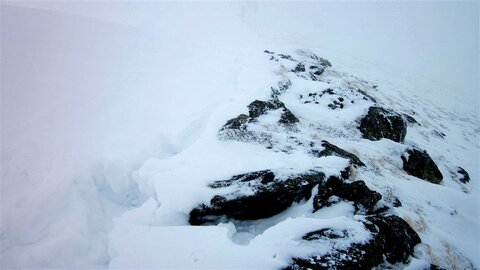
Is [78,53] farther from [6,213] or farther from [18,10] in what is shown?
[6,213]

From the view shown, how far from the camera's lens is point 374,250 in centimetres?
467

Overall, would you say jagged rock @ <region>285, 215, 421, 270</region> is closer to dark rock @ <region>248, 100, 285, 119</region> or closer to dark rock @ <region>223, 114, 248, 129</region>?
dark rock @ <region>223, 114, 248, 129</region>

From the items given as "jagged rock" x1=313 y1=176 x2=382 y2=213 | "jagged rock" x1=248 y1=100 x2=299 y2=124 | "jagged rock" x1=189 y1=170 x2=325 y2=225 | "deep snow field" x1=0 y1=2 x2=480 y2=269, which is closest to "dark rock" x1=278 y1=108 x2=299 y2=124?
"jagged rock" x1=248 y1=100 x2=299 y2=124

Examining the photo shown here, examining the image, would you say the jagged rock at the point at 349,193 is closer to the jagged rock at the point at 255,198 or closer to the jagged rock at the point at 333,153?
the jagged rock at the point at 255,198

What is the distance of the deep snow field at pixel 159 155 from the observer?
4.66 metres

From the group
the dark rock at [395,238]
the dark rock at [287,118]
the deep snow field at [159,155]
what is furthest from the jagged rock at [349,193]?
the dark rock at [287,118]

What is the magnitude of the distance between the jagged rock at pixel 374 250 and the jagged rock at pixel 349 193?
521 millimetres

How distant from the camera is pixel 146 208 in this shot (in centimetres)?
553

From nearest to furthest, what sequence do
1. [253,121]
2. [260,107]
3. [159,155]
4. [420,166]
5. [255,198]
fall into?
[255,198] < [159,155] < [253,121] < [420,166] < [260,107]

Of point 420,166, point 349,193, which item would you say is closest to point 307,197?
point 349,193

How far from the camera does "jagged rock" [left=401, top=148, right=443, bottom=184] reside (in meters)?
8.79

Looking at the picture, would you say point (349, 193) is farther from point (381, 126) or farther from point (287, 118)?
point (381, 126)

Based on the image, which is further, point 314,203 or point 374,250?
point 314,203

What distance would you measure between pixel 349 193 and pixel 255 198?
2.03 m
